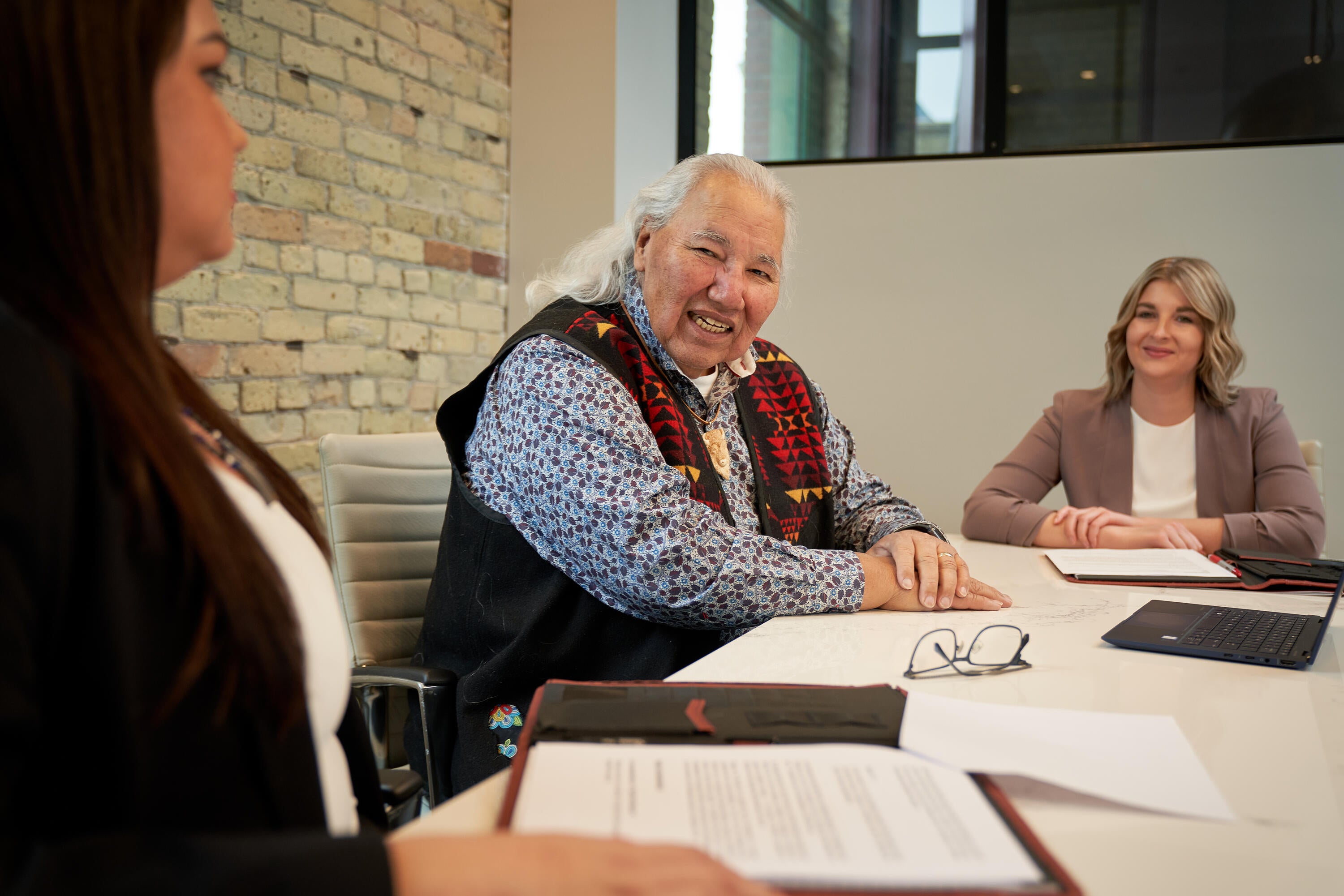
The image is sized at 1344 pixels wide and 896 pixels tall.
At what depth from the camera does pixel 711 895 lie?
1.59 ft

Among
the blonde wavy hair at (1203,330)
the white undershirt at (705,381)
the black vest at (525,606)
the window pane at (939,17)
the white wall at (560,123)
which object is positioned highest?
the window pane at (939,17)

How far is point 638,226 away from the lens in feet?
5.73

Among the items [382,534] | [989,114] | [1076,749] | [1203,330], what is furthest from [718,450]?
[989,114]

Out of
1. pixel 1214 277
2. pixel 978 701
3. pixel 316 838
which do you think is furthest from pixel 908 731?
pixel 1214 277

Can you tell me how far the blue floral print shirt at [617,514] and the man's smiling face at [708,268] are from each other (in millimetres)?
264

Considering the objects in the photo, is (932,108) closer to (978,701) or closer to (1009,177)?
(1009,177)

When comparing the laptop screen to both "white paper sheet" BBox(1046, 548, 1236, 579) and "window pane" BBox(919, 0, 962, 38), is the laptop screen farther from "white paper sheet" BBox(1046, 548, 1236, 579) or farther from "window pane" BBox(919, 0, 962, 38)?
"window pane" BBox(919, 0, 962, 38)

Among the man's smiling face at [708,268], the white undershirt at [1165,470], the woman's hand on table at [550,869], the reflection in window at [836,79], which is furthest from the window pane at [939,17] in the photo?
the woman's hand on table at [550,869]

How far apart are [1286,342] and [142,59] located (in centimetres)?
354

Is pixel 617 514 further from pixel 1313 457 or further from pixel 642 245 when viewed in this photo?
pixel 1313 457

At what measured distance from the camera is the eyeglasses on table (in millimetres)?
1084

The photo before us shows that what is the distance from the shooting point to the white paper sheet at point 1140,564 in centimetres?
165

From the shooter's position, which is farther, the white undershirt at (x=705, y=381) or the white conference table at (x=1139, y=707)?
the white undershirt at (x=705, y=381)

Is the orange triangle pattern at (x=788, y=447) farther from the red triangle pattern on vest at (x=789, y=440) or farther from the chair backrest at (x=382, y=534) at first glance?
the chair backrest at (x=382, y=534)
